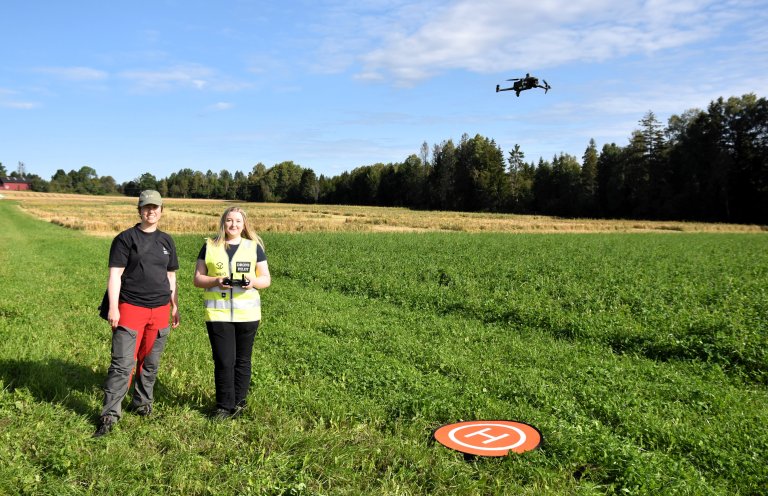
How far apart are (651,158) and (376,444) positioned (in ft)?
301

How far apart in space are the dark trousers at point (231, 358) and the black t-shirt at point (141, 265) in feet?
2.08

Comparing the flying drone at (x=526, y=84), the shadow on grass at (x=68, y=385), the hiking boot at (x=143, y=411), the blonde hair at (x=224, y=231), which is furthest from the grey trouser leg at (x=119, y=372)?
the flying drone at (x=526, y=84)

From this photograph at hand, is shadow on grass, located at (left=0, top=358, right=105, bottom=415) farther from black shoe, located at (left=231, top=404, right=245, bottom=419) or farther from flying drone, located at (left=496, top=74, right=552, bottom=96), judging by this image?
flying drone, located at (left=496, top=74, right=552, bottom=96)

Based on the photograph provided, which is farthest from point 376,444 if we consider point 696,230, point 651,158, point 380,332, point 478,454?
point 651,158

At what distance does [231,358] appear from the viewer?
5414mm

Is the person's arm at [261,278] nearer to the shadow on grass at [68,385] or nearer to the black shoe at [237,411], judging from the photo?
the black shoe at [237,411]

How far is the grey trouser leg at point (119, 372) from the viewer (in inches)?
199

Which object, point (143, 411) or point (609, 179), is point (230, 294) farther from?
point (609, 179)

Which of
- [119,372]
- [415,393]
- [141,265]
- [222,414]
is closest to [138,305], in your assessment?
[141,265]

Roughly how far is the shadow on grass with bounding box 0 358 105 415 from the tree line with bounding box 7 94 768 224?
8116 centimetres

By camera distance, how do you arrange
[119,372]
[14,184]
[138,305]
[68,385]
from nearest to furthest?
1. [119,372]
2. [138,305]
3. [68,385]
4. [14,184]

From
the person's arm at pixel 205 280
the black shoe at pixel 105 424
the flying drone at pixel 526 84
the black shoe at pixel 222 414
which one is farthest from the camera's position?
the flying drone at pixel 526 84

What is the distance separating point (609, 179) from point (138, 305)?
305 ft

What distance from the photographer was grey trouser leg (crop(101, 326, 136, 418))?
5.07 meters
